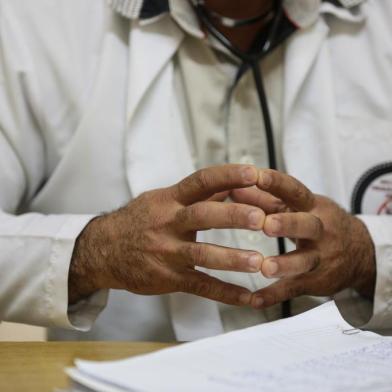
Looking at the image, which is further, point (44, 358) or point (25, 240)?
point (25, 240)

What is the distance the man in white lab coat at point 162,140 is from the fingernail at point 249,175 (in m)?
0.10

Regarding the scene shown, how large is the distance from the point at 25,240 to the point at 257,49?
0.48m

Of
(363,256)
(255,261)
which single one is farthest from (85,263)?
(363,256)

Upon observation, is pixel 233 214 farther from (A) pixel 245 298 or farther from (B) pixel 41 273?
(B) pixel 41 273

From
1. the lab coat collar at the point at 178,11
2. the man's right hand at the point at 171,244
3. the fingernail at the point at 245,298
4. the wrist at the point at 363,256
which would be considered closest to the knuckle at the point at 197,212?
the man's right hand at the point at 171,244

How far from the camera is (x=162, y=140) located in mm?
908

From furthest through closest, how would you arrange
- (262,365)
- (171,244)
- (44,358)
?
(171,244)
(44,358)
(262,365)

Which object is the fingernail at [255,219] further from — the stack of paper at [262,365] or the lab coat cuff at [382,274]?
the lab coat cuff at [382,274]

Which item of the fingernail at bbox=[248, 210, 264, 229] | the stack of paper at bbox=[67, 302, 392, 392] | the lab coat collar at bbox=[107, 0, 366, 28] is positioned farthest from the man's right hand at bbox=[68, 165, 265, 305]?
the lab coat collar at bbox=[107, 0, 366, 28]

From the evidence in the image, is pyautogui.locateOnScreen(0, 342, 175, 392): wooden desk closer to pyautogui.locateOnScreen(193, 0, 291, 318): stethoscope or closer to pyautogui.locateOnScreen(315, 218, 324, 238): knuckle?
pyautogui.locateOnScreen(315, 218, 324, 238): knuckle

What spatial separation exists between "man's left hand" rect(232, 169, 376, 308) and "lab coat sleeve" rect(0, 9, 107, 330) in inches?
9.1

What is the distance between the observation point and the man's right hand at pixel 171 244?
63 cm

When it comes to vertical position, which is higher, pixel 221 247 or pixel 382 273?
pixel 221 247

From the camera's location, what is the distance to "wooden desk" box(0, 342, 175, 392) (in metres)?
0.50
